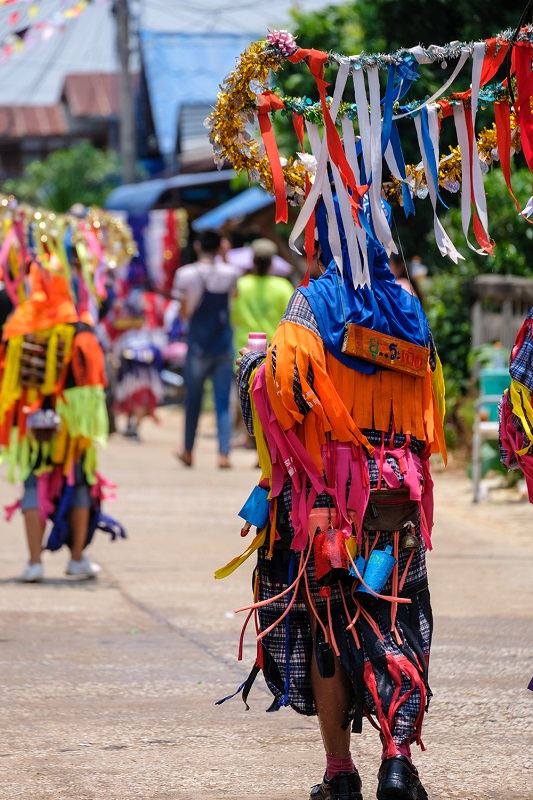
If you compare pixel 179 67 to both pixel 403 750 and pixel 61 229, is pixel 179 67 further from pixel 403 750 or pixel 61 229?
pixel 403 750

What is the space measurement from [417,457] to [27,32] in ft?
32.3

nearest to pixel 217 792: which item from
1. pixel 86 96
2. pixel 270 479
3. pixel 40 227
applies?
pixel 270 479

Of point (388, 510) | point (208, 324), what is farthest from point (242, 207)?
point (388, 510)

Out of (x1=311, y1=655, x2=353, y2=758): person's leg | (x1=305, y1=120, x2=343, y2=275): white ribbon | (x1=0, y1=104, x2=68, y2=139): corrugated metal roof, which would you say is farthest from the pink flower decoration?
(x1=0, y1=104, x2=68, y2=139): corrugated metal roof

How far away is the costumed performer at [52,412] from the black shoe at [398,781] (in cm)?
404

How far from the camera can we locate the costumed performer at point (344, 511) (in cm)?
387

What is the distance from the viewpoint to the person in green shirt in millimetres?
12328

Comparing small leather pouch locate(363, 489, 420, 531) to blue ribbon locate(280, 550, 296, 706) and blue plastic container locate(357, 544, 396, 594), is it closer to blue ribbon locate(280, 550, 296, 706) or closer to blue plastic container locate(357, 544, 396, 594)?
blue plastic container locate(357, 544, 396, 594)

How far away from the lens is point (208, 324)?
12828 mm

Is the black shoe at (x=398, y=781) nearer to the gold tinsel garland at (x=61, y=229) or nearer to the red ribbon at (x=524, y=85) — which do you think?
the red ribbon at (x=524, y=85)

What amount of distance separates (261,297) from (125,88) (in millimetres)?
14780

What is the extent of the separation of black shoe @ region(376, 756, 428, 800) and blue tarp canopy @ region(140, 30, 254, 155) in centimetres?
2633

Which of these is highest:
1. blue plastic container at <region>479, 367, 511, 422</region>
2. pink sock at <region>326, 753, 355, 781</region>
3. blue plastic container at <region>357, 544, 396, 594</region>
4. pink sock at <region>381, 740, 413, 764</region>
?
blue plastic container at <region>357, 544, 396, 594</region>

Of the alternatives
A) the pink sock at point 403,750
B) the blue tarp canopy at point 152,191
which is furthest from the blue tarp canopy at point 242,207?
the pink sock at point 403,750
